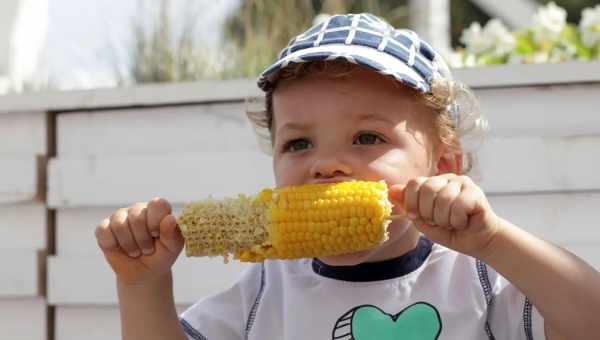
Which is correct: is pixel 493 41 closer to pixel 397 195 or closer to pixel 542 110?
pixel 542 110

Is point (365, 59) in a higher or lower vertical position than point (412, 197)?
higher

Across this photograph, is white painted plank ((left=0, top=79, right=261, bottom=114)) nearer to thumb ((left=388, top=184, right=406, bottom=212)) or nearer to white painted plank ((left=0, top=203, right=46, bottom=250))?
white painted plank ((left=0, top=203, right=46, bottom=250))

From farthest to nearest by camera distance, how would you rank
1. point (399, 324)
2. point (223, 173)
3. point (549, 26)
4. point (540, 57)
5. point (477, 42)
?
point (477, 42) < point (549, 26) < point (540, 57) < point (223, 173) < point (399, 324)

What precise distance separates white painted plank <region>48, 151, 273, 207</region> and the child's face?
76 centimetres

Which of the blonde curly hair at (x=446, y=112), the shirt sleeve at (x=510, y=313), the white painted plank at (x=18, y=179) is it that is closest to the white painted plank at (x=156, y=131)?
the white painted plank at (x=18, y=179)

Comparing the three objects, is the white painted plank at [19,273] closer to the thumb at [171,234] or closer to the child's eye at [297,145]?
the thumb at [171,234]

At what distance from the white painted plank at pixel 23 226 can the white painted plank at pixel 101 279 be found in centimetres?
10

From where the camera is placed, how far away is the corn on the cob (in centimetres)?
171

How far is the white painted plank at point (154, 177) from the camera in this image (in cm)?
271

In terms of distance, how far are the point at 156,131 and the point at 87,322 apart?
63cm

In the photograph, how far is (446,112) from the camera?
204 cm

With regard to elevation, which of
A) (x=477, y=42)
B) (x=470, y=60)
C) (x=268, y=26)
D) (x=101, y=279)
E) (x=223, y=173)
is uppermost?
(x=268, y=26)

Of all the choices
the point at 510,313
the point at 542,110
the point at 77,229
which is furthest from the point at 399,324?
the point at 77,229

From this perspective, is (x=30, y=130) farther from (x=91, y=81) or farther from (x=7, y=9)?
(x=7, y=9)
